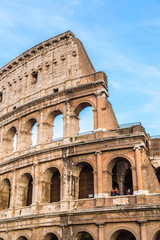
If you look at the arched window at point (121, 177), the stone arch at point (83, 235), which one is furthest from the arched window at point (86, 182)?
the stone arch at point (83, 235)

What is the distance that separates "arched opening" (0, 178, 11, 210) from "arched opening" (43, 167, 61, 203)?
14.5ft

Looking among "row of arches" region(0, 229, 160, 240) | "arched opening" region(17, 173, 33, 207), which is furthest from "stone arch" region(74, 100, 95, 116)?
"row of arches" region(0, 229, 160, 240)

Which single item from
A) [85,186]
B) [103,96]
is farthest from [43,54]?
[85,186]

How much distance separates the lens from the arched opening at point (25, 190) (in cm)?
2209

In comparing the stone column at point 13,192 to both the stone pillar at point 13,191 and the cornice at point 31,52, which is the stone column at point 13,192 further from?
the cornice at point 31,52

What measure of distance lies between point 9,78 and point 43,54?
476cm

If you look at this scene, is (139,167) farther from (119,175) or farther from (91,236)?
(91,236)

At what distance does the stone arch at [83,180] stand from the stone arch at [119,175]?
141 centimetres

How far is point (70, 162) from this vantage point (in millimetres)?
20000

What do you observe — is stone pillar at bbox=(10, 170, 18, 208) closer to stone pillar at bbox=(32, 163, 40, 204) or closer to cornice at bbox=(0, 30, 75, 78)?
stone pillar at bbox=(32, 163, 40, 204)

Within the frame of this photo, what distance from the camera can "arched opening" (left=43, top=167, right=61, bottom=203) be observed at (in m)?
20.8

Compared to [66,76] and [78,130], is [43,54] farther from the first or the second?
[78,130]

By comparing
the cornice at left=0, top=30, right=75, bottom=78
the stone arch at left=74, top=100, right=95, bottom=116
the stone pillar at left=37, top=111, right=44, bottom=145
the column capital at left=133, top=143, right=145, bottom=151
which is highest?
the cornice at left=0, top=30, right=75, bottom=78

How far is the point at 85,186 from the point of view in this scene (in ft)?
65.6
